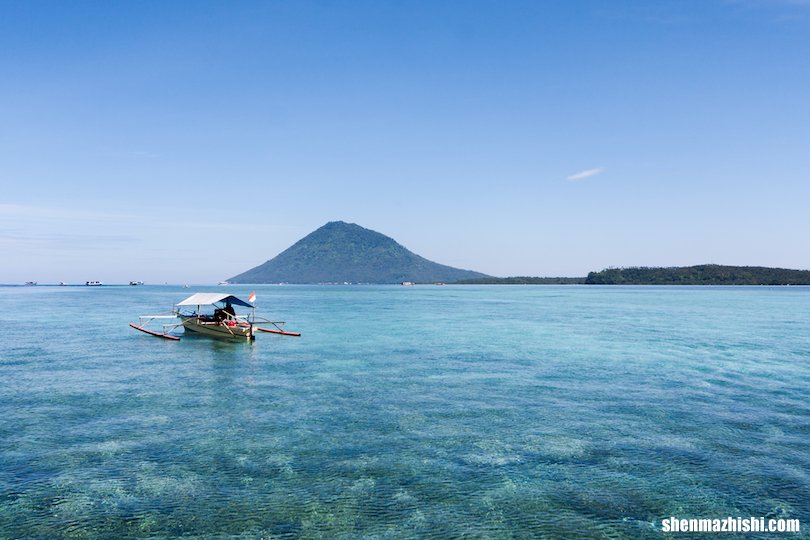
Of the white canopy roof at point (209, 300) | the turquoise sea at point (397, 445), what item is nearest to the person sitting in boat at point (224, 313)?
the white canopy roof at point (209, 300)

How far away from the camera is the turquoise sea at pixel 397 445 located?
1425cm

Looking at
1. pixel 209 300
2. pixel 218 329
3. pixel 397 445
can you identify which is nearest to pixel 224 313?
pixel 209 300

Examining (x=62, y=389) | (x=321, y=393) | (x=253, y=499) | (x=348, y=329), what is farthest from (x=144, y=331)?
(x=253, y=499)

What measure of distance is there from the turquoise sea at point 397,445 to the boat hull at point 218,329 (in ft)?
35.2

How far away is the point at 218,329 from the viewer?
55219 mm

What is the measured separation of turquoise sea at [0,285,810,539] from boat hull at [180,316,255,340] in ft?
35.2

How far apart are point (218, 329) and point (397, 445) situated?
133ft

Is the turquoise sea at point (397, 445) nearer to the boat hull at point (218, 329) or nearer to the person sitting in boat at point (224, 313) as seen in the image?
the boat hull at point (218, 329)

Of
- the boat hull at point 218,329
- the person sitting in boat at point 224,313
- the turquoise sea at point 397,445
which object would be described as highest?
the person sitting in boat at point 224,313

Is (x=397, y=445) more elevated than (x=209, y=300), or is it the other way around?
(x=209, y=300)

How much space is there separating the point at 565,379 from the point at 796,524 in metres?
19.6

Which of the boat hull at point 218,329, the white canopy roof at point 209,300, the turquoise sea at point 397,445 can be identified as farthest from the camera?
the white canopy roof at point 209,300

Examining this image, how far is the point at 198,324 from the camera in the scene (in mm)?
56875

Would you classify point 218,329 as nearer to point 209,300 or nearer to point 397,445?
point 209,300
